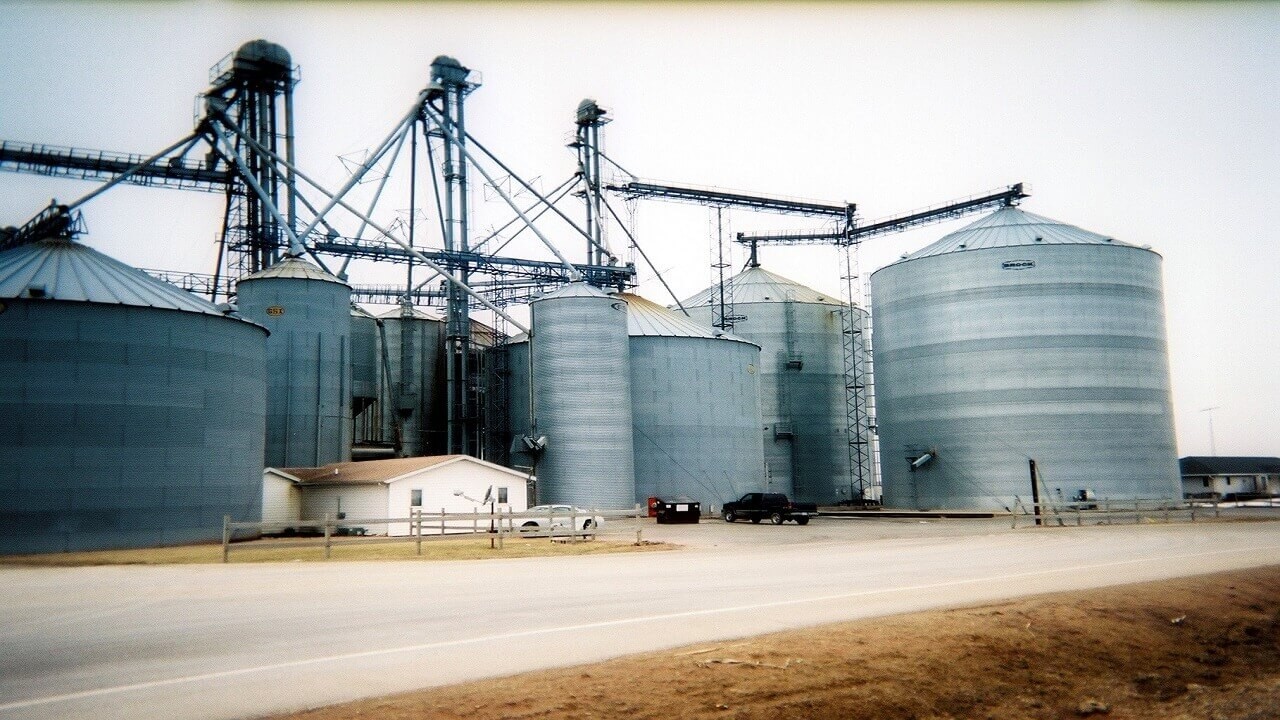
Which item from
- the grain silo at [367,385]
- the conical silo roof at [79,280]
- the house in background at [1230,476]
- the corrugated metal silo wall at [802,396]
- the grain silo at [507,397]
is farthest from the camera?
the house in background at [1230,476]

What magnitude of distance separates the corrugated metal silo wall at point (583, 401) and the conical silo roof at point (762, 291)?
2551 cm

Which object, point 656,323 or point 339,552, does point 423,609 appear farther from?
point 656,323

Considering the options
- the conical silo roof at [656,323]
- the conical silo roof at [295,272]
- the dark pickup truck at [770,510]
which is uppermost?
the conical silo roof at [295,272]

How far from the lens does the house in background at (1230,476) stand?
348 ft

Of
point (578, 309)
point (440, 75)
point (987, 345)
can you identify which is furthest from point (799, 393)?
point (440, 75)

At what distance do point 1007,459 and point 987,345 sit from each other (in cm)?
755

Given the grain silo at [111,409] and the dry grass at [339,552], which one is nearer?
the dry grass at [339,552]

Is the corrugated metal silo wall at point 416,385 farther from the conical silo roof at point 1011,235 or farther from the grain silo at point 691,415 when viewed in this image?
the conical silo roof at point 1011,235

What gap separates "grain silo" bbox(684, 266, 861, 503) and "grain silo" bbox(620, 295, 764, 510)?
13.7 m

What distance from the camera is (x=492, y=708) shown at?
31.4ft

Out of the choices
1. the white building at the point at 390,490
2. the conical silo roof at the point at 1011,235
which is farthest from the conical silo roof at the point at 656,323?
the white building at the point at 390,490

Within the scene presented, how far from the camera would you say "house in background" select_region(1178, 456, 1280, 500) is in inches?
4176

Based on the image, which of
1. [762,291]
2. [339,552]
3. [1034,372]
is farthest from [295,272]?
[1034,372]

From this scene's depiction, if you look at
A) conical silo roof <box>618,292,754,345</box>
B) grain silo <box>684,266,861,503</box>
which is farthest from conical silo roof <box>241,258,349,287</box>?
grain silo <box>684,266,861,503</box>
